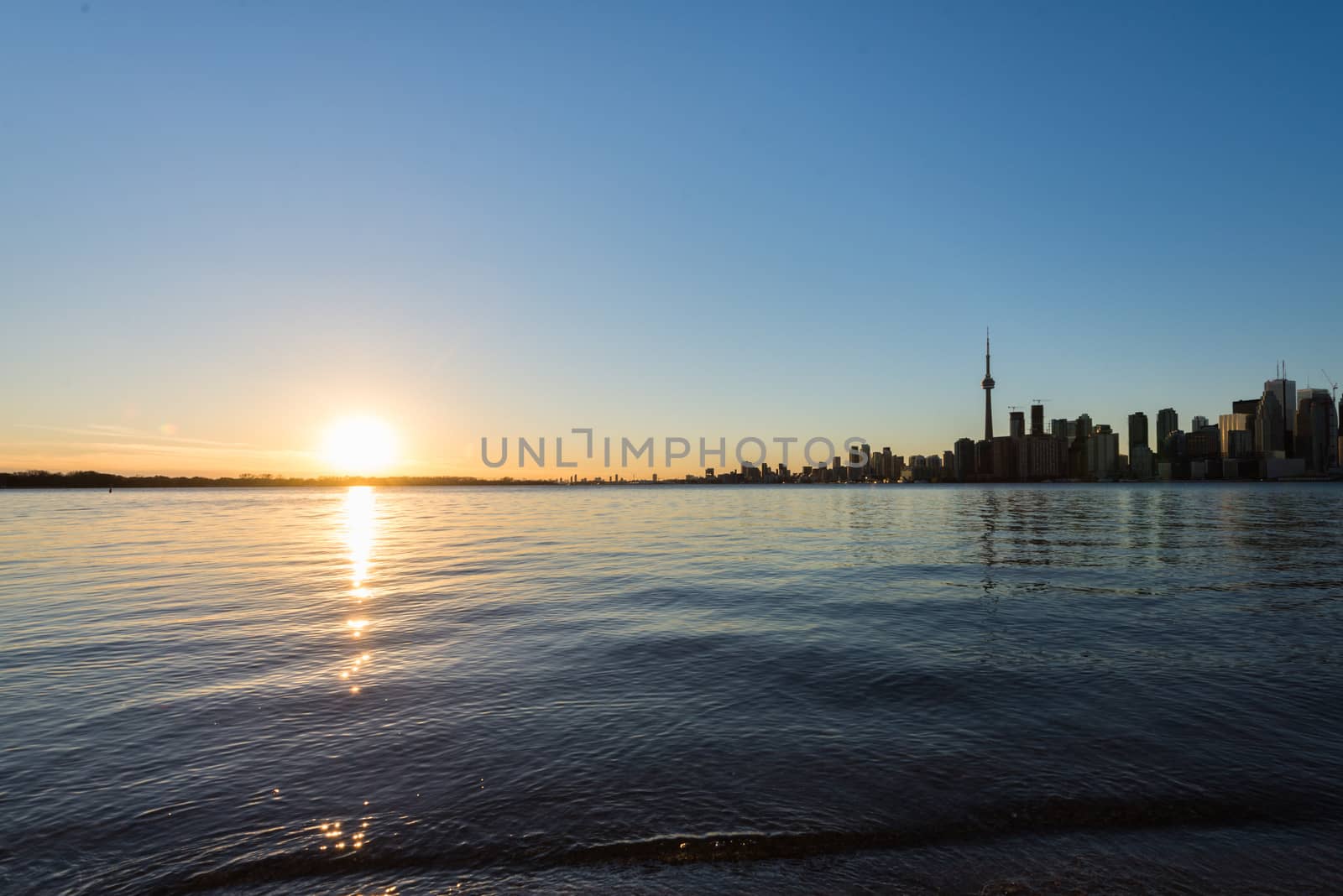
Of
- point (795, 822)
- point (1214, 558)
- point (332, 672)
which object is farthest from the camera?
point (1214, 558)

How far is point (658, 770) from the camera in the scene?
10.5m

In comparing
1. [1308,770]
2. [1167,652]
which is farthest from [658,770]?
[1167,652]

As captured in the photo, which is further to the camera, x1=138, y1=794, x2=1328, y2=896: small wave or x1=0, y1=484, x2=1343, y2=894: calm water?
x1=0, y1=484, x2=1343, y2=894: calm water

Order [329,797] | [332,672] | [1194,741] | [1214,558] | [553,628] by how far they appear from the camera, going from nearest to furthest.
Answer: [329,797] < [1194,741] < [332,672] < [553,628] < [1214,558]

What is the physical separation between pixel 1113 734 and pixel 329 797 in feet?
43.6

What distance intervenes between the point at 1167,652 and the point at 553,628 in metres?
17.8

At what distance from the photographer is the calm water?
799cm

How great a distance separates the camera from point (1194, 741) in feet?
38.1

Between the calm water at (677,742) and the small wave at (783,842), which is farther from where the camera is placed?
the calm water at (677,742)

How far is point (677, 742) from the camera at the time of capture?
11.7 meters

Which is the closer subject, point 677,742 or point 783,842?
point 783,842

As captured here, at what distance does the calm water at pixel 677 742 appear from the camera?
7.99m

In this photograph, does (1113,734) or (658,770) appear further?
(1113,734)

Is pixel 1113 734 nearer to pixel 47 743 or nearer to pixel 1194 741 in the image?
pixel 1194 741
